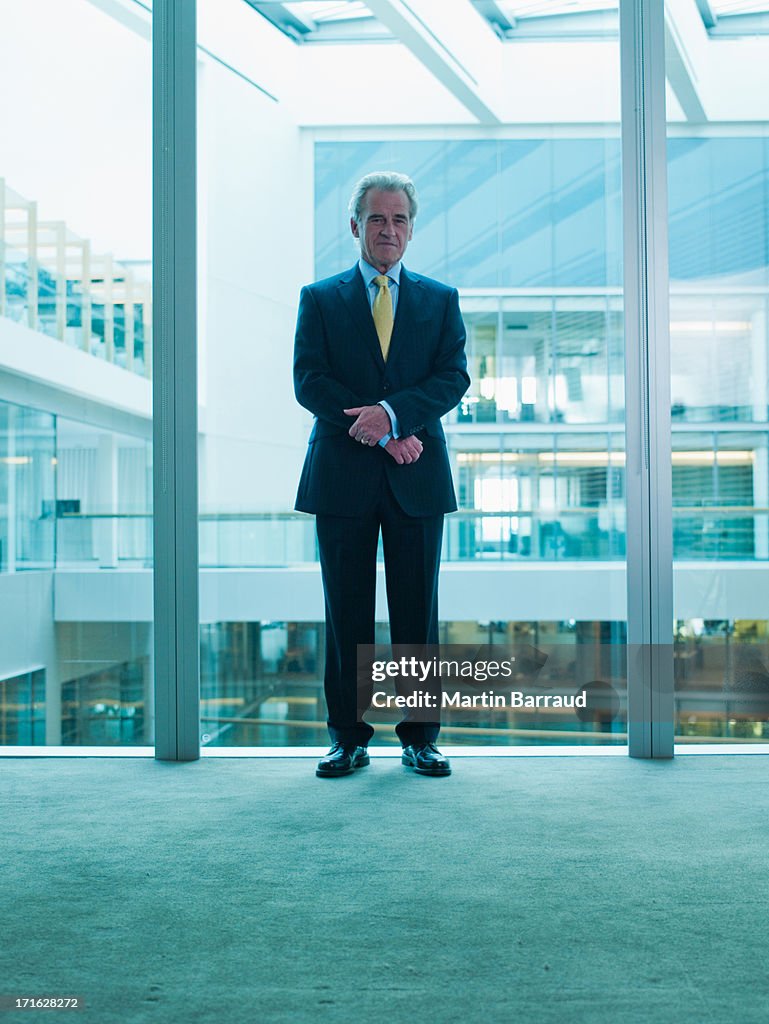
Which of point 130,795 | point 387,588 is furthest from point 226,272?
point 130,795

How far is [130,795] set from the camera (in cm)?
228

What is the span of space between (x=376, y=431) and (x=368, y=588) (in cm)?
44

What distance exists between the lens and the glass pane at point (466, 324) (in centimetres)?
279

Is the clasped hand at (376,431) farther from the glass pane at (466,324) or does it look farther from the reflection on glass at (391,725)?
the reflection on glass at (391,725)

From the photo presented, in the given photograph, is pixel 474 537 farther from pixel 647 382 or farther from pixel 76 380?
pixel 76 380

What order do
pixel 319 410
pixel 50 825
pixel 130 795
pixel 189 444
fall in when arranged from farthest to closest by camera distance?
pixel 189 444
pixel 319 410
pixel 130 795
pixel 50 825

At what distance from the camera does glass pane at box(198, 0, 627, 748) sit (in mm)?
2785

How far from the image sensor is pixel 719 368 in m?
2.78

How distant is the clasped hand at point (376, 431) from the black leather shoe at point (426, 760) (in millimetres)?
784

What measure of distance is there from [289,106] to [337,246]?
0.45 metres

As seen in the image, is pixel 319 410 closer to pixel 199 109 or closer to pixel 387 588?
pixel 387 588

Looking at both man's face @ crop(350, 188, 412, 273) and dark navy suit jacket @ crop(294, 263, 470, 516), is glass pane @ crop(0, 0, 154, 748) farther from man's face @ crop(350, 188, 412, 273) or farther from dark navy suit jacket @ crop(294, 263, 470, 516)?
man's face @ crop(350, 188, 412, 273)

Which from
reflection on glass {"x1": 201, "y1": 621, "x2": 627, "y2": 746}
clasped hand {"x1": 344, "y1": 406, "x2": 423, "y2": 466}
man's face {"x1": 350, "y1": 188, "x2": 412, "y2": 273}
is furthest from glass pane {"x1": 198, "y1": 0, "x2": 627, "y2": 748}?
clasped hand {"x1": 344, "y1": 406, "x2": 423, "y2": 466}

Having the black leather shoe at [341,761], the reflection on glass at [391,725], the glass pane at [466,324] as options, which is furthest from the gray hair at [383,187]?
the black leather shoe at [341,761]
